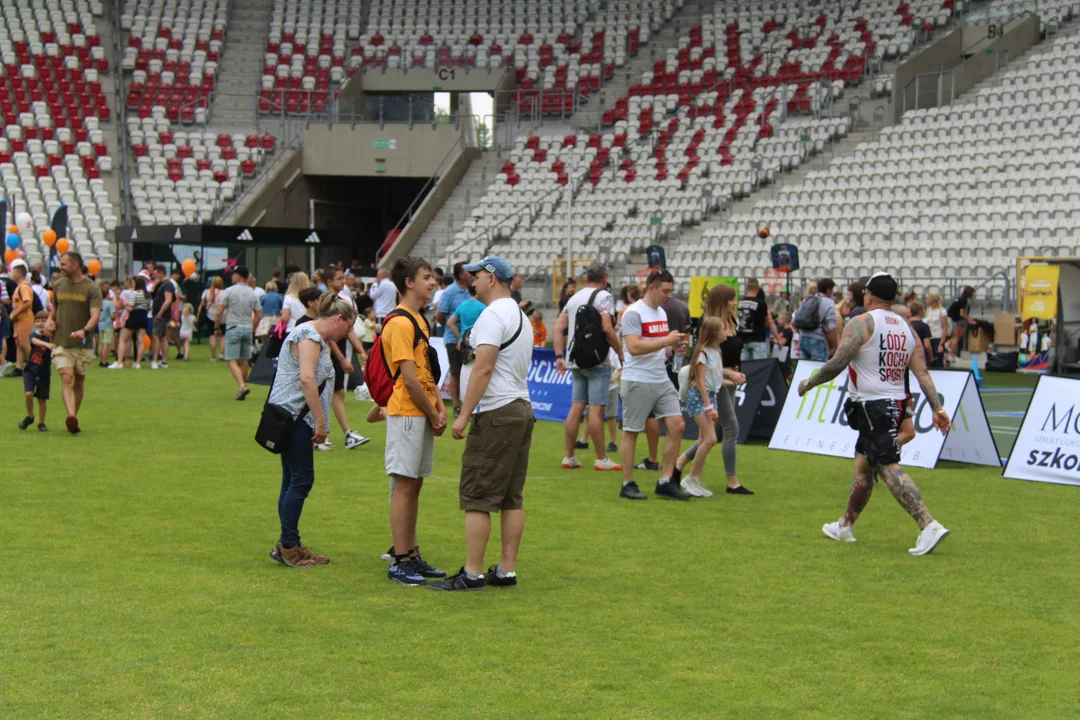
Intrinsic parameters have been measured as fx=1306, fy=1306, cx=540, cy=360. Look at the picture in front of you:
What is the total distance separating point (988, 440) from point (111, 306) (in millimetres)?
15854

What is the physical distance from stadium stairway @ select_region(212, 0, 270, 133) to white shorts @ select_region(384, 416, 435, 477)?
1351 inches

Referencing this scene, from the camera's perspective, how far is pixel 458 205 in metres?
36.8

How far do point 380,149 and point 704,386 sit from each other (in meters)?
29.6

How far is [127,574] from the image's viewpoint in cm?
722

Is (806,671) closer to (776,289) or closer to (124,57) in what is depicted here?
(776,289)

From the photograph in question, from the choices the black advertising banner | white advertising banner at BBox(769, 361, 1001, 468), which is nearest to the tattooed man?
white advertising banner at BBox(769, 361, 1001, 468)

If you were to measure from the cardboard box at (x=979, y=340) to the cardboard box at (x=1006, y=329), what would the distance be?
17cm

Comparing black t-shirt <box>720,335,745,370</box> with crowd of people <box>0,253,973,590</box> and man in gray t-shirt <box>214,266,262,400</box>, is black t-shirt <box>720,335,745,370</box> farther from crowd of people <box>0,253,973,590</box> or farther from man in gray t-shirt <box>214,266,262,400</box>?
man in gray t-shirt <box>214,266,262,400</box>

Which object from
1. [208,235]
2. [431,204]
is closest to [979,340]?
[208,235]

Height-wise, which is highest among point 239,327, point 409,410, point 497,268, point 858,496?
point 497,268

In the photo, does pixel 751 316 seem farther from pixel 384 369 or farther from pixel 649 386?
pixel 384 369

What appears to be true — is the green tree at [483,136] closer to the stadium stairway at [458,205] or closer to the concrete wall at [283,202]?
the stadium stairway at [458,205]

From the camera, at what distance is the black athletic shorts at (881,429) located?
8.16m

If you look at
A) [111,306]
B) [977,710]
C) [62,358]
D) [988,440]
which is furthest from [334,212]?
[977,710]
